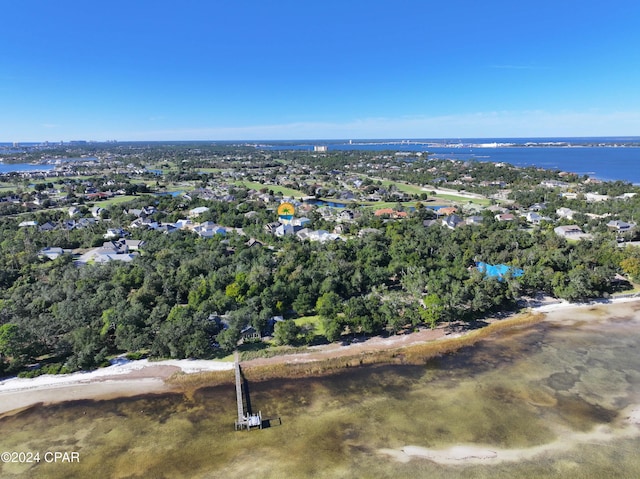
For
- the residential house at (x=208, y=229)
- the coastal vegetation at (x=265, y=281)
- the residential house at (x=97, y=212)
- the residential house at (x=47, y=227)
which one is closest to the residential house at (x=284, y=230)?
the coastal vegetation at (x=265, y=281)

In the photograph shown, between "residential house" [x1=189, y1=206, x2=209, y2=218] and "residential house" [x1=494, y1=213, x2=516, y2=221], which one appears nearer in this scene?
"residential house" [x1=494, y1=213, x2=516, y2=221]

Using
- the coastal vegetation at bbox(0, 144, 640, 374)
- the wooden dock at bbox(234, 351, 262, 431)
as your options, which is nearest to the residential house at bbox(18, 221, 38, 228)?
the coastal vegetation at bbox(0, 144, 640, 374)

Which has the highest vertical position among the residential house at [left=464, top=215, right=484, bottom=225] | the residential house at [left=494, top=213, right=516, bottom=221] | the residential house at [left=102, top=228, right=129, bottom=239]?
the residential house at [left=494, top=213, right=516, bottom=221]

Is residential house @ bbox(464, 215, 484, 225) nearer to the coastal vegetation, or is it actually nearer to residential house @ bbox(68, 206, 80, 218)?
the coastal vegetation

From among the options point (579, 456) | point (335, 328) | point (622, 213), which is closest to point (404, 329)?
point (335, 328)

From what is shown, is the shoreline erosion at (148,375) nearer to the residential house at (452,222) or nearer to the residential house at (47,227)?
the residential house at (452,222)

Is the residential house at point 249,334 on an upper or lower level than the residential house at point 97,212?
lower
